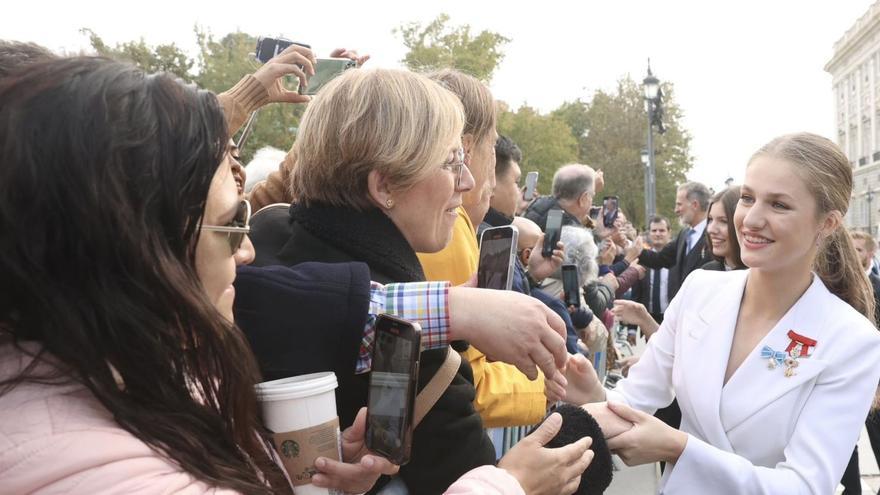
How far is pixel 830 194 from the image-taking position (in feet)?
8.03

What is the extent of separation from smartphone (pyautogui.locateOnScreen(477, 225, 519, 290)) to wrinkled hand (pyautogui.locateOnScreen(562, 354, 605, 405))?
0.37 m

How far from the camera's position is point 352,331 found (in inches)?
59.7

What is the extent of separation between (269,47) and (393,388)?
8.83 feet

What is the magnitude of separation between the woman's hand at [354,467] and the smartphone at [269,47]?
2506mm

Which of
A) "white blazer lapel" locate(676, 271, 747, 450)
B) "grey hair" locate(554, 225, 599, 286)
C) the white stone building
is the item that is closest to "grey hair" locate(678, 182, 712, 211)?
"grey hair" locate(554, 225, 599, 286)

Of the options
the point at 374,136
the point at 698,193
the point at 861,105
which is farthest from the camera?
the point at 861,105

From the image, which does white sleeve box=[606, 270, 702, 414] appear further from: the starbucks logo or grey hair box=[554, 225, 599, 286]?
grey hair box=[554, 225, 599, 286]

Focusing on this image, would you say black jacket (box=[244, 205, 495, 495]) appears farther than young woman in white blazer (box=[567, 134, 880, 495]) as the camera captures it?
No

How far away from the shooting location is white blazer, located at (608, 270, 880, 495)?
2098 millimetres

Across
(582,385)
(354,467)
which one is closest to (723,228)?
(582,385)

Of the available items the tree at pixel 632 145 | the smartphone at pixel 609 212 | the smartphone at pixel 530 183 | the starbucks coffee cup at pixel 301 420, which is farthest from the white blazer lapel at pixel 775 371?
the tree at pixel 632 145

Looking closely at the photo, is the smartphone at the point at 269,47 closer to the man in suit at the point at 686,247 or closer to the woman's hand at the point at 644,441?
the woman's hand at the point at 644,441

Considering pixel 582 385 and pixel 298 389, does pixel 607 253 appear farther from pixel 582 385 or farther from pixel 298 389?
pixel 298 389

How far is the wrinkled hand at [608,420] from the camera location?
2117 millimetres
